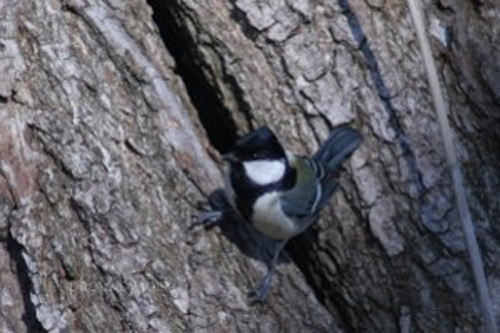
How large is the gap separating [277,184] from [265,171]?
0.12 m

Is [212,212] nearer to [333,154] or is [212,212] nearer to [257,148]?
[257,148]

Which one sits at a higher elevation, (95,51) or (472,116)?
(95,51)

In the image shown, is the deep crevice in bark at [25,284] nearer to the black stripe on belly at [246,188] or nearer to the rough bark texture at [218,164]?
the rough bark texture at [218,164]

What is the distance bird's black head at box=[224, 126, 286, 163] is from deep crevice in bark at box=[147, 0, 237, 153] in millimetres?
171

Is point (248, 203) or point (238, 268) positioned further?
point (248, 203)

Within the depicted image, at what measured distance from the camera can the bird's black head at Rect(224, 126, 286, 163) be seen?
3027 millimetres

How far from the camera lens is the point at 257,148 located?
121 inches

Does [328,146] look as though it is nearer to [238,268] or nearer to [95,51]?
[238,268]

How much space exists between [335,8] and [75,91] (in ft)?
2.89

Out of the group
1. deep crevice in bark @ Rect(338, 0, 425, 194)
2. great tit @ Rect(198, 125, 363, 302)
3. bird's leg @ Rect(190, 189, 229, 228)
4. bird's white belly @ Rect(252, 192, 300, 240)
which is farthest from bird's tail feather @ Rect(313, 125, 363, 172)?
bird's leg @ Rect(190, 189, 229, 228)

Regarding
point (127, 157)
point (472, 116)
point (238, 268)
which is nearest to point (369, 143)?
point (472, 116)

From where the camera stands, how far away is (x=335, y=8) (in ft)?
10.3

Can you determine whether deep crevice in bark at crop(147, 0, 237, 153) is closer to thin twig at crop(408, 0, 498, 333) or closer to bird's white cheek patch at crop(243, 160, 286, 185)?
bird's white cheek patch at crop(243, 160, 286, 185)

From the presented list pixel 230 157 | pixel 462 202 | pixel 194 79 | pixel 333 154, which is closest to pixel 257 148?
pixel 230 157
